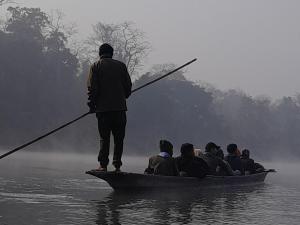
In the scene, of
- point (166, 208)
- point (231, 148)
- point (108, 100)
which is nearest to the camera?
point (166, 208)

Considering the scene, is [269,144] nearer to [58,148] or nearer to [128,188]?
[58,148]

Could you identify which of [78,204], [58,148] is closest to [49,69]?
[58,148]

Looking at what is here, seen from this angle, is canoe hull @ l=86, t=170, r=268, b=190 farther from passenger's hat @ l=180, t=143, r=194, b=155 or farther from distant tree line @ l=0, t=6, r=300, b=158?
distant tree line @ l=0, t=6, r=300, b=158

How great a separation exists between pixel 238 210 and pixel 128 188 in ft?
7.61

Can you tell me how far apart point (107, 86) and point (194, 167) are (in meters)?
3.11

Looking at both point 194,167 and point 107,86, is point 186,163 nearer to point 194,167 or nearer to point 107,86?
point 194,167

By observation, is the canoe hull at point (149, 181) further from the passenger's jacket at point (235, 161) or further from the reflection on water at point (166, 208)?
the passenger's jacket at point (235, 161)

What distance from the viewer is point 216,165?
13.3 m

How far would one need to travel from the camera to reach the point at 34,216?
6223 mm

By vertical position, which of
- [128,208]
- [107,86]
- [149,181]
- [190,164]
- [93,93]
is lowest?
[128,208]

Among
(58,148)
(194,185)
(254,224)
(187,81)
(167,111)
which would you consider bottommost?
(254,224)

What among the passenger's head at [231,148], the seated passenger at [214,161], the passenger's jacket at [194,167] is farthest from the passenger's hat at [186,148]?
the passenger's head at [231,148]

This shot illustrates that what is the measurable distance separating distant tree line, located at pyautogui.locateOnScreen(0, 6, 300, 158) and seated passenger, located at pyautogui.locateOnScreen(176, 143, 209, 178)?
36.4 metres

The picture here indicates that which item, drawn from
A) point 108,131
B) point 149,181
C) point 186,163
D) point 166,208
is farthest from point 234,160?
point 166,208
